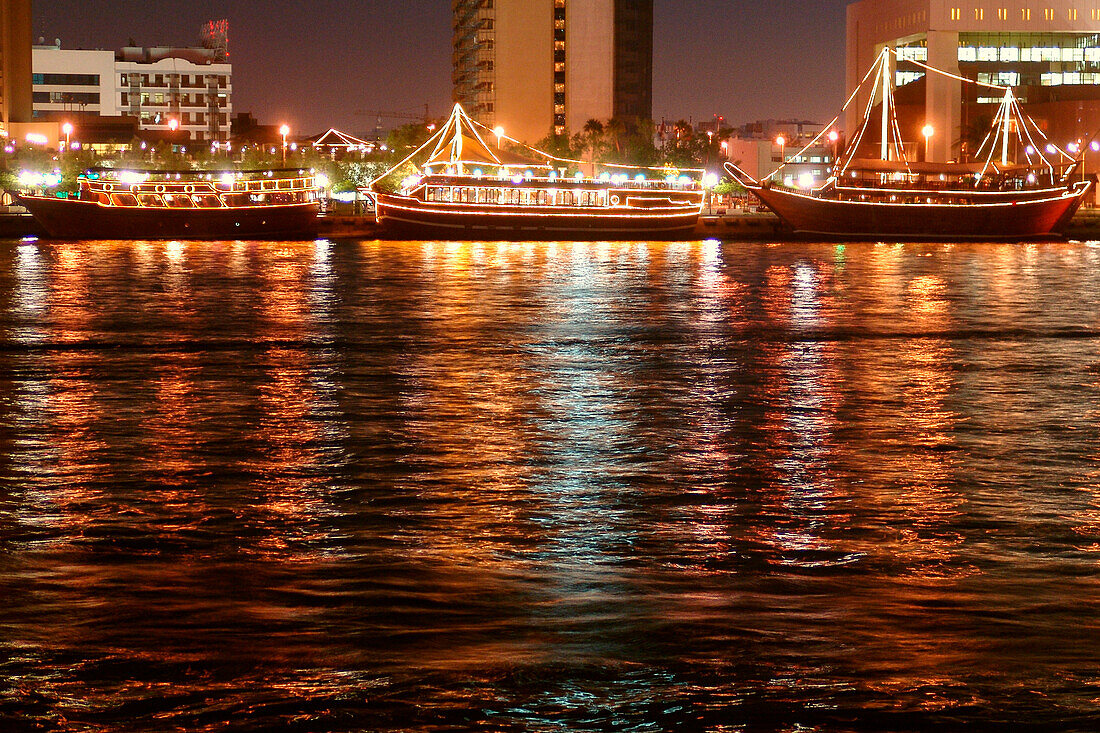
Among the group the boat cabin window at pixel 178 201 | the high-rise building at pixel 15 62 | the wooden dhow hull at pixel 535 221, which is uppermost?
the high-rise building at pixel 15 62

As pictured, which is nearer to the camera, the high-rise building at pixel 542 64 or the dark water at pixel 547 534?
the dark water at pixel 547 534

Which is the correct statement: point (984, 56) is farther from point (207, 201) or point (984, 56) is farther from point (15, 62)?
point (15, 62)

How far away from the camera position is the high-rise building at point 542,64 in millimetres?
155750

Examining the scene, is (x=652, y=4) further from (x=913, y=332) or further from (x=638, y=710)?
(x=638, y=710)

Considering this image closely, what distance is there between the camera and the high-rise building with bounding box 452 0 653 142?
156m

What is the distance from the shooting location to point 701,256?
62.1 m

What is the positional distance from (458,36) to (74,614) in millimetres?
167475

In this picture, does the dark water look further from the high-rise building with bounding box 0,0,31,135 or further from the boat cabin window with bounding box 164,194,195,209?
the high-rise building with bounding box 0,0,31,135

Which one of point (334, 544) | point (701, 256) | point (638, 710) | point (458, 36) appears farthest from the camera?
point (458, 36)

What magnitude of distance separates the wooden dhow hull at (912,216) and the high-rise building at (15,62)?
71.3 meters

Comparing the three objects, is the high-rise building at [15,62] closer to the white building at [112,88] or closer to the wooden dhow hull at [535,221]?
the white building at [112,88]

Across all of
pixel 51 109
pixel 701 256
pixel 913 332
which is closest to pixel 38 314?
pixel 913 332

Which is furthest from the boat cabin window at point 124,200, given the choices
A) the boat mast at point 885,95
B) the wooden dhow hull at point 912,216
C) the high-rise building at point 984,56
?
the high-rise building at point 984,56

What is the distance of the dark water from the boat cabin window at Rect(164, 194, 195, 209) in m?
54.7
